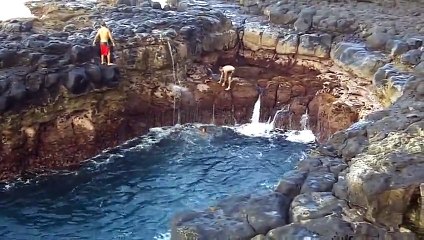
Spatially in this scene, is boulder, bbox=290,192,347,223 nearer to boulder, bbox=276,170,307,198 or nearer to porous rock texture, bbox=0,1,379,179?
boulder, bbox=276,170,307,198

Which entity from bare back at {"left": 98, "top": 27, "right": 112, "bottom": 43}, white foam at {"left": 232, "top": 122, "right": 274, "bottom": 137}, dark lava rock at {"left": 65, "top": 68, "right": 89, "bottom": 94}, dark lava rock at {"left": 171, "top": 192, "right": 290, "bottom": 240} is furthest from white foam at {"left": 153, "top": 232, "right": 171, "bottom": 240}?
bare back at {"left": 98, "top": 27, "right": 112, "bottom": 43}

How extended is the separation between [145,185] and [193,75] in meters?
6.82

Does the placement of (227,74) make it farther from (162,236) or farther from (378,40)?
(162,236)

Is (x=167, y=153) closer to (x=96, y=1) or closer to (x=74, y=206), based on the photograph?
(x=74, y=206)

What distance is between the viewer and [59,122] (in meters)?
21.6

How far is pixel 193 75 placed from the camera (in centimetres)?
2502

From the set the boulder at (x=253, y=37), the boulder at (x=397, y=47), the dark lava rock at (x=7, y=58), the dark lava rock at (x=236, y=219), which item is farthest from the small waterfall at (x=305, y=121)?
the dark lava rock at (x=236, y=219)

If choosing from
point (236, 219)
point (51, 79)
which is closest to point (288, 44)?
point (51, 79)

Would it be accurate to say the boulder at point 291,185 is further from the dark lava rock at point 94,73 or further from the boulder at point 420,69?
the dark lava rock at point 94,73

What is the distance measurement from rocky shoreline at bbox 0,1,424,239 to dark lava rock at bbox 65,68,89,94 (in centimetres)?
4

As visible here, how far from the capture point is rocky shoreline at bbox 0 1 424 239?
2033 cm

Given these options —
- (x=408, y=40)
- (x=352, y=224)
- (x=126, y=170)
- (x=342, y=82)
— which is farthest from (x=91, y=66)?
(x=352, y=224)

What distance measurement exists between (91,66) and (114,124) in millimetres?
2711

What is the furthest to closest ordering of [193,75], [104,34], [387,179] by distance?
[193,75], [104,34], [387,179]
